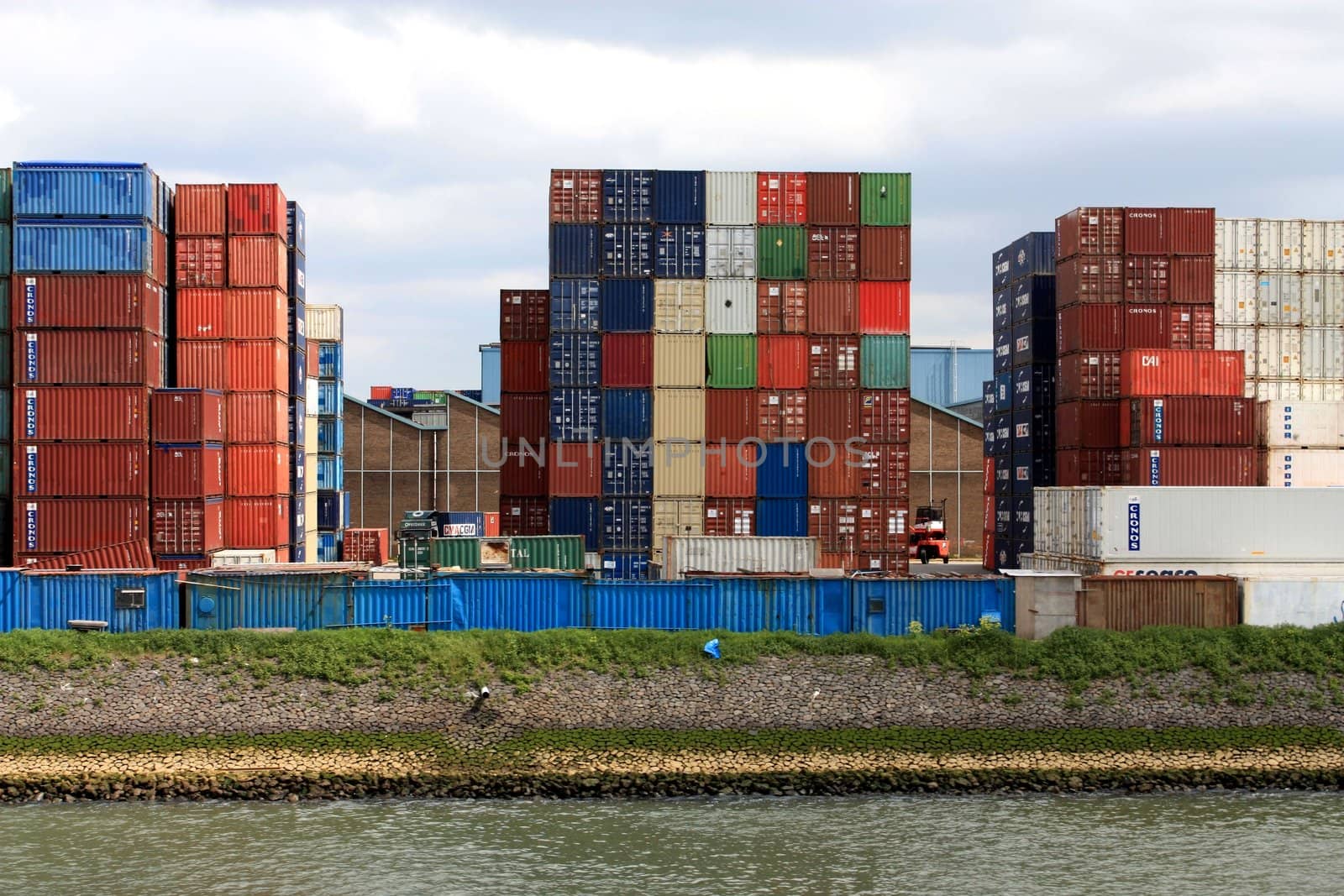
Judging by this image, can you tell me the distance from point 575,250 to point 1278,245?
28269mm

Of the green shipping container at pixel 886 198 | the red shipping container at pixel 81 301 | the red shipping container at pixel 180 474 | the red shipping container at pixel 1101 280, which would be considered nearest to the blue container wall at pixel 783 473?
the green shipping container at pixel 886 198

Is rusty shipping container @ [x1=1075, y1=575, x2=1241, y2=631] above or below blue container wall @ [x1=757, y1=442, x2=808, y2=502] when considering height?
below

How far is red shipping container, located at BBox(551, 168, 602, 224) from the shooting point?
51.3m

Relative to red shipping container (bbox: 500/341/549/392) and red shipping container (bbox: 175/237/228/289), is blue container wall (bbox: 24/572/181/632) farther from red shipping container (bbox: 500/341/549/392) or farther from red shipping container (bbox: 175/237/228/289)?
red shipping container (bbox: 500/341/549/392)

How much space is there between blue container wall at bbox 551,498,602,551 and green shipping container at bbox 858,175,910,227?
589 inches

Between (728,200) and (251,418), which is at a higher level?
(728,200)

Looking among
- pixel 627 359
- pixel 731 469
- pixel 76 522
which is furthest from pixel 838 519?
pixel 76 522

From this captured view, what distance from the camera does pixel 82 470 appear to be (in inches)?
1818

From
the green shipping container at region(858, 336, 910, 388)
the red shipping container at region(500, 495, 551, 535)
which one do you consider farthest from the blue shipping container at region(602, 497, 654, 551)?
the green shipping container at region(858, 336, 910, 388)

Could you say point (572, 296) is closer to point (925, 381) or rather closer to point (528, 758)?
point (528, 758)

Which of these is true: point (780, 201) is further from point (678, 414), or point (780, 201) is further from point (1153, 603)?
point (1153, 603)

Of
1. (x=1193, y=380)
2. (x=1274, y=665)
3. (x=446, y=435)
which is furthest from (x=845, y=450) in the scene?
(x=446, y=435)

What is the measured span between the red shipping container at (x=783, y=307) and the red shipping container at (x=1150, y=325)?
13.3 m

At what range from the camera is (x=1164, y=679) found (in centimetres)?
3891
